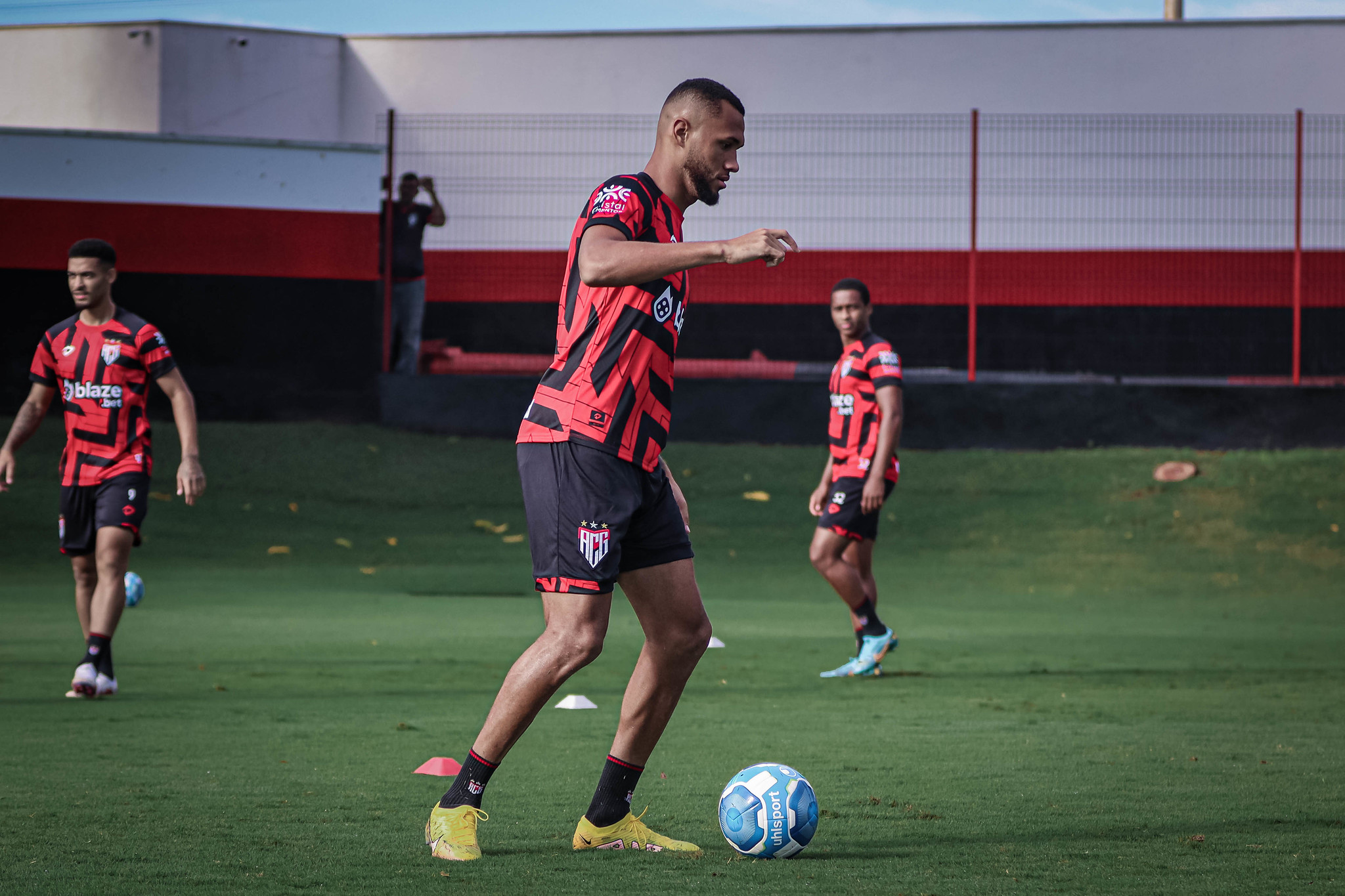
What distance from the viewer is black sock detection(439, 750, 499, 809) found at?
146 inches

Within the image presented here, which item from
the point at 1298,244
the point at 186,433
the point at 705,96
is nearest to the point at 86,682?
the point at 186,433

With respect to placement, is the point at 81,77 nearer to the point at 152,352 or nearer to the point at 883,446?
the point at 152,352

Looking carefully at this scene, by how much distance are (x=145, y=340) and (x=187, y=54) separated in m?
18.1

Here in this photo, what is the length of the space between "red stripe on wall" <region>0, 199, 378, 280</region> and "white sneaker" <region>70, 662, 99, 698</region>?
12.4 meters

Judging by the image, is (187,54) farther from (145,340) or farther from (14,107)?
(145,340)

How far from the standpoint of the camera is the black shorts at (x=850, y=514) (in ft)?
26.7

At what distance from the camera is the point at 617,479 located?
3.78 metres

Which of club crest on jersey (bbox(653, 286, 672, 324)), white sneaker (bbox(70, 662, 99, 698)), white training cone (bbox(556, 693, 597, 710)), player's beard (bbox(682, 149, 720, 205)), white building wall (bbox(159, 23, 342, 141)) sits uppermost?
white building wall (bbox(159, 23, 342, 141))

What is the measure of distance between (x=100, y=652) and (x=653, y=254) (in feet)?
14.0

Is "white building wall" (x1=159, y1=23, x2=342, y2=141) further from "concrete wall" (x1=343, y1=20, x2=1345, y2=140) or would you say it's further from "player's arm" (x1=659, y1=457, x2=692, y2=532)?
"player's arm" (x1=659, y1=457, x2=692, y2=532)

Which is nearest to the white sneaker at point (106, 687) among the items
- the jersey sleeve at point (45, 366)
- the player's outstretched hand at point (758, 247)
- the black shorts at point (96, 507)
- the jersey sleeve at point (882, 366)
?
the black shorts at point (96, 507)

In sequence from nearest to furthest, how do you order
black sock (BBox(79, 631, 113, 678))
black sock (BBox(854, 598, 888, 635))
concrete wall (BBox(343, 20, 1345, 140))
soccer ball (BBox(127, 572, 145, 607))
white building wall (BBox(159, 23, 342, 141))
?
black sock (BBox(79, 631, 113, 678))
black sock (BBox(854, 598, 888, 635))
soccer ball (BBox(127, 572, 145, 607))
concrete wall (BBox(343, 20, 1345, 140))
white building wall (BBox(159, 23, 342, 141))

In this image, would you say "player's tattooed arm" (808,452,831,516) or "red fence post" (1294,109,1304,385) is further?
"red fence post" (1294,109,1304,385)

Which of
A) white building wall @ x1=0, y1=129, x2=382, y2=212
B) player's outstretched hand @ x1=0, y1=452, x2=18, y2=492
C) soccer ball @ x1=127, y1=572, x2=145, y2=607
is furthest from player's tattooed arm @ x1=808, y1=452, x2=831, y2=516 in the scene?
white building wall @ x1=0, y1=129, x2=382, y2=212
